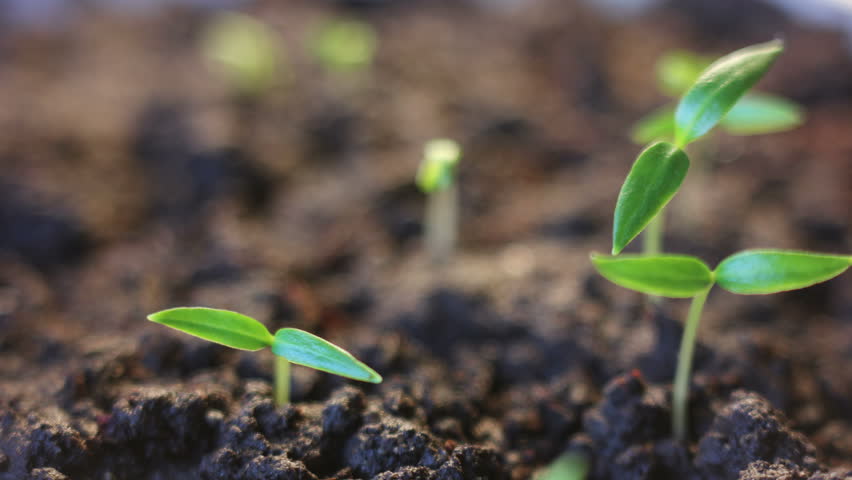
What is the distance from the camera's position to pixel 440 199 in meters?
1.43

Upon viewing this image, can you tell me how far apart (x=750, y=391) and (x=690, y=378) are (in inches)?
3.2

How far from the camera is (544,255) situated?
137 centimetres

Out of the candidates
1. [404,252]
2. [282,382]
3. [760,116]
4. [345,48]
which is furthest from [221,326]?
[345,48]

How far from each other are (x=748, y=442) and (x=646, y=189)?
1.17 ft

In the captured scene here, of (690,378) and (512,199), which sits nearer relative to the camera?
(690,378)

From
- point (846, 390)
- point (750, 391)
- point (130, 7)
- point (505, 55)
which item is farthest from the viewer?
point (130, 7)

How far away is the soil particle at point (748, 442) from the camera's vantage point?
0.78 metres

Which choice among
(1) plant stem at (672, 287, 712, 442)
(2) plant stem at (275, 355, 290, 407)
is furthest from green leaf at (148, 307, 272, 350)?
(1) plant stem at (672, 287, 712, 442)

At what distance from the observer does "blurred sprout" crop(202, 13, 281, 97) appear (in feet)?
6.24

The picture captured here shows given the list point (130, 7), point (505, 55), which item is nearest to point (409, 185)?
point (505, 55)

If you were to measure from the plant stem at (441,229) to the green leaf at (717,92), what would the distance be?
644mm

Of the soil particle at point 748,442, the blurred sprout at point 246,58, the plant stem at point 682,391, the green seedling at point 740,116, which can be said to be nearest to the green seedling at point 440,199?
the green seedling at point 740,116

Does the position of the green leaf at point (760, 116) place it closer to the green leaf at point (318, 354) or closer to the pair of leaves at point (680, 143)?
the pair of leaves at point (680, 143)

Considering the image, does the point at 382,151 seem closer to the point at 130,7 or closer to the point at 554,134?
the point at 554,134
